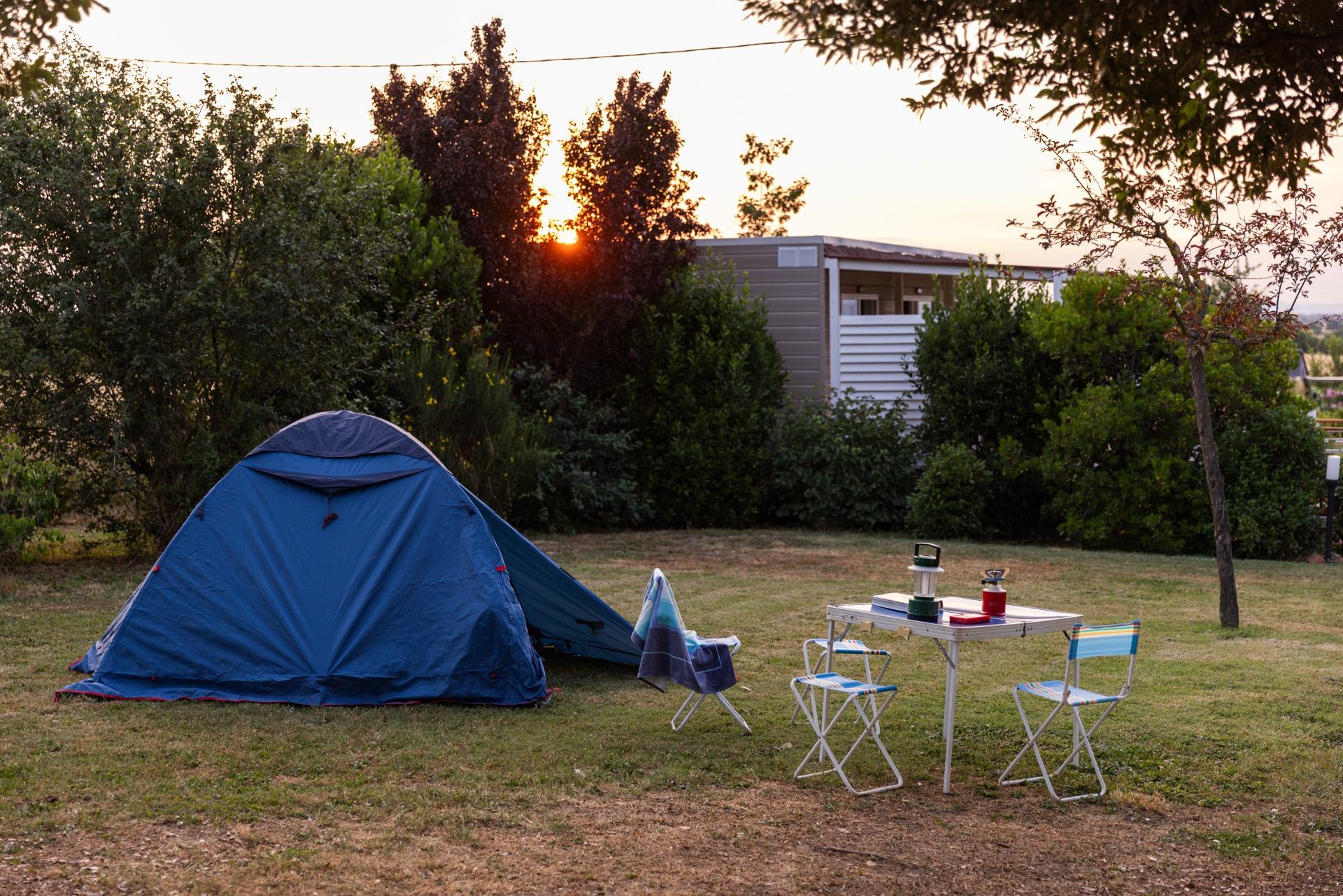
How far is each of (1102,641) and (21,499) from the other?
29.7 feet

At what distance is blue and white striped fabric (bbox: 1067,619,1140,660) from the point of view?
213 inches

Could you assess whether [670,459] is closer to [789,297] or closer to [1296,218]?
[789,297]

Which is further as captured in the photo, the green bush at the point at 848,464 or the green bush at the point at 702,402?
the green bush at the point at 702,402

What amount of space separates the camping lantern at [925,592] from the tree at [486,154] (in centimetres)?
1040

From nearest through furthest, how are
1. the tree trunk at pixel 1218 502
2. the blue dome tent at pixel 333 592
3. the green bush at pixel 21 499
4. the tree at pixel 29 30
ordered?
the tree at pixel 29 30
the blue dome tent at pixel 333 592
the tree trunk at pixel 1218 502
the green bush at pixel 21 499

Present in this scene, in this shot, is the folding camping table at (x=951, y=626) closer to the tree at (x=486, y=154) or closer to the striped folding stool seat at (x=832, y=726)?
the striped folding stool seat at (x=832, y=726)

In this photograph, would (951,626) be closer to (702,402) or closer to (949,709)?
(949,709)

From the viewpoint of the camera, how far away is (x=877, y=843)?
16.0 feet

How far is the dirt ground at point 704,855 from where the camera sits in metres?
4.40

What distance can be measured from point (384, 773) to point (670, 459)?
35.1 ft

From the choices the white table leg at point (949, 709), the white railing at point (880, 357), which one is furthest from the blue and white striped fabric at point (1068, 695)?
the white railing at point (880, 357)

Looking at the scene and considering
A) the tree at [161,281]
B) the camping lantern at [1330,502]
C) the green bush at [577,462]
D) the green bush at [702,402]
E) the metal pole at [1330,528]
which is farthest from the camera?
the green bush at [702,402]

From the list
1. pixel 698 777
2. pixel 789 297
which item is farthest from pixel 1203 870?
pixel 789 297

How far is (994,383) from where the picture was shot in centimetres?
1534
